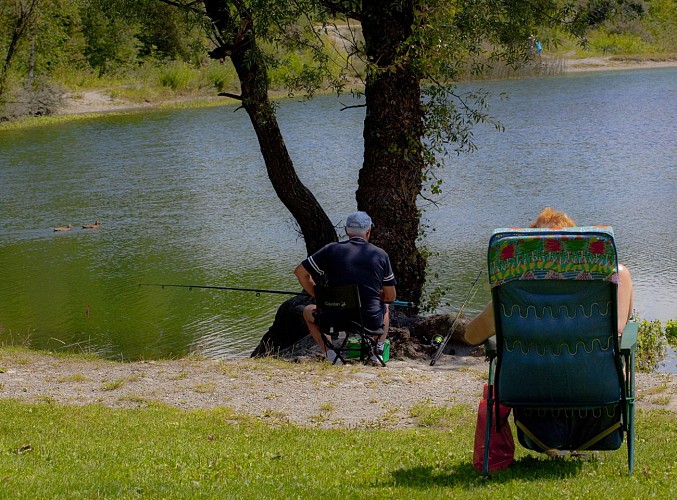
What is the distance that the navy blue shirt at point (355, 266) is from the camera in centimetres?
825

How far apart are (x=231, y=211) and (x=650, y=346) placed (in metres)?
11.8

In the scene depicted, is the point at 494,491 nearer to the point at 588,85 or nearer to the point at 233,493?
the point at 233,493

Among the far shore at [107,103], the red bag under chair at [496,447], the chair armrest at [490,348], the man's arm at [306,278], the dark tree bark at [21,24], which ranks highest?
the dark tree bark at [21,24]

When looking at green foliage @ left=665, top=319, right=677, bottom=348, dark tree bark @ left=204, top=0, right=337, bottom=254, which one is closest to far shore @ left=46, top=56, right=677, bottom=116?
dark tree bark @ left=204, top=0, right=337, bottom=254

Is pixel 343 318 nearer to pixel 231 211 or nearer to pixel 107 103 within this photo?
pixel 231 211

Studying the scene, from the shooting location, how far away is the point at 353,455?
521 cm

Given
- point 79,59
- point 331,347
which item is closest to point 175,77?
point 79,59

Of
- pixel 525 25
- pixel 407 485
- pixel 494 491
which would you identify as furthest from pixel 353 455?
pixel 525 25

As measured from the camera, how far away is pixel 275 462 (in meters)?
5.08

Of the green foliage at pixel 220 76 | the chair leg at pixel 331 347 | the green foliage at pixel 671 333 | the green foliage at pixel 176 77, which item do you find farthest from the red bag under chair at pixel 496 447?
the green foliage at pixel 176 77

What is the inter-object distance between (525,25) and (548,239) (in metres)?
8.46

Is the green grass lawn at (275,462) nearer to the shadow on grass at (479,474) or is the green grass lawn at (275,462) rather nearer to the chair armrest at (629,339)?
the shadow on grass at (479,474)

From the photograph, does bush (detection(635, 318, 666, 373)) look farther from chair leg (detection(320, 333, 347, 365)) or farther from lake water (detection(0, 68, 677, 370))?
chair leg (detection(320, 333, 347, 365))

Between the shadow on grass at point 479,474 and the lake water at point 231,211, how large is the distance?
270 inches
